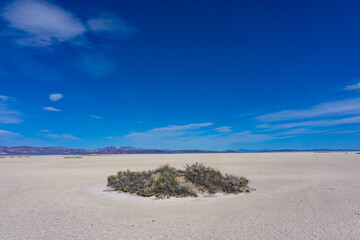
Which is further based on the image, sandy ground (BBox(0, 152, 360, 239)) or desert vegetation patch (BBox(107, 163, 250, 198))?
desert vegetation patch (BBox(107, 163, 250, 198))

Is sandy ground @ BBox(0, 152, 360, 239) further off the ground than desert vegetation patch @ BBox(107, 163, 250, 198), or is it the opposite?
desert vegetation patch @ BBox(107, 163, 250, 198)

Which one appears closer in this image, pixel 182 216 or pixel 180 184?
pixel 182 216

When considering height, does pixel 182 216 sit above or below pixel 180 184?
below

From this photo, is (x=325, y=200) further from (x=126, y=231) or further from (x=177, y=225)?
(x=126, y=231)

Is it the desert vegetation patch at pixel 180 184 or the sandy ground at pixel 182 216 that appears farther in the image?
the desert vegetation patch at pixel 180 184

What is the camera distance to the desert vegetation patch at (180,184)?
9195 millimetres

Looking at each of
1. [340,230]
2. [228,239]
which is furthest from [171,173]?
[340,230]

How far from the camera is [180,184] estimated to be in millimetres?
9523

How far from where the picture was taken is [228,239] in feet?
15.6

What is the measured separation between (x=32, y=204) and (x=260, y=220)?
776 centimetres

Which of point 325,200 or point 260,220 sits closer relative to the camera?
point 260,220

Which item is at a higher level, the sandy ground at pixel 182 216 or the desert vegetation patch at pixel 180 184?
the desert vegetation patch at pixel 180 184

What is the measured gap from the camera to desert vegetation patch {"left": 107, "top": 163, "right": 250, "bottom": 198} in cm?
919

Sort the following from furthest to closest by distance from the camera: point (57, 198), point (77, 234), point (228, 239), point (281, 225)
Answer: point (57, 198), point (281, 225), point (77, 234), point (228, 239)
